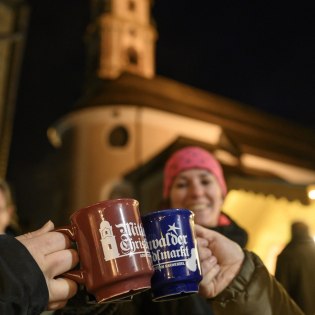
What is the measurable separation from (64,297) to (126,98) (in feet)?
62.7

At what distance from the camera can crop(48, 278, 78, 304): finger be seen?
120 cm

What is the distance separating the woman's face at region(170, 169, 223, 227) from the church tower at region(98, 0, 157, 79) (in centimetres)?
2310

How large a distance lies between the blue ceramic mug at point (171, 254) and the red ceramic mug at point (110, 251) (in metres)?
0.07

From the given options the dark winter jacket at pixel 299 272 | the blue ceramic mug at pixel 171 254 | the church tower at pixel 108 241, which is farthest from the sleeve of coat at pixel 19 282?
the dark winter jacket at pixel 299 272

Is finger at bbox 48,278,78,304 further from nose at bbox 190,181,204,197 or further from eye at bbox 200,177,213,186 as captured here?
eye at bbox 200,177,213,186

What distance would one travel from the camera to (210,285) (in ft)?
5.27

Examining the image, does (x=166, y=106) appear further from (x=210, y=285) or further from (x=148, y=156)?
(x=210, y=285)

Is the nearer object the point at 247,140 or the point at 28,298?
the point at 28,298

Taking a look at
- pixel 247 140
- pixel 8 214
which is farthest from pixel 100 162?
pixel 8 214

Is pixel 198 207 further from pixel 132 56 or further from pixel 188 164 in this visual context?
pixel 132 56

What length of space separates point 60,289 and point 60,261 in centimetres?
7

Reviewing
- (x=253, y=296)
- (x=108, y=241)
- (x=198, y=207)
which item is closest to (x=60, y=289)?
(x=108, y=241)

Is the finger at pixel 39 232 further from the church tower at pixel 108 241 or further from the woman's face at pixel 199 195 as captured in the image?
the woman's face at pixel 199 195

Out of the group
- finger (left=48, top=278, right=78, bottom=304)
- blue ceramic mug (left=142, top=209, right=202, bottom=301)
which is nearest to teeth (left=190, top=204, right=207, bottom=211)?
blue ceramic mug (left=142, top=209, right=202, bottom=301)
